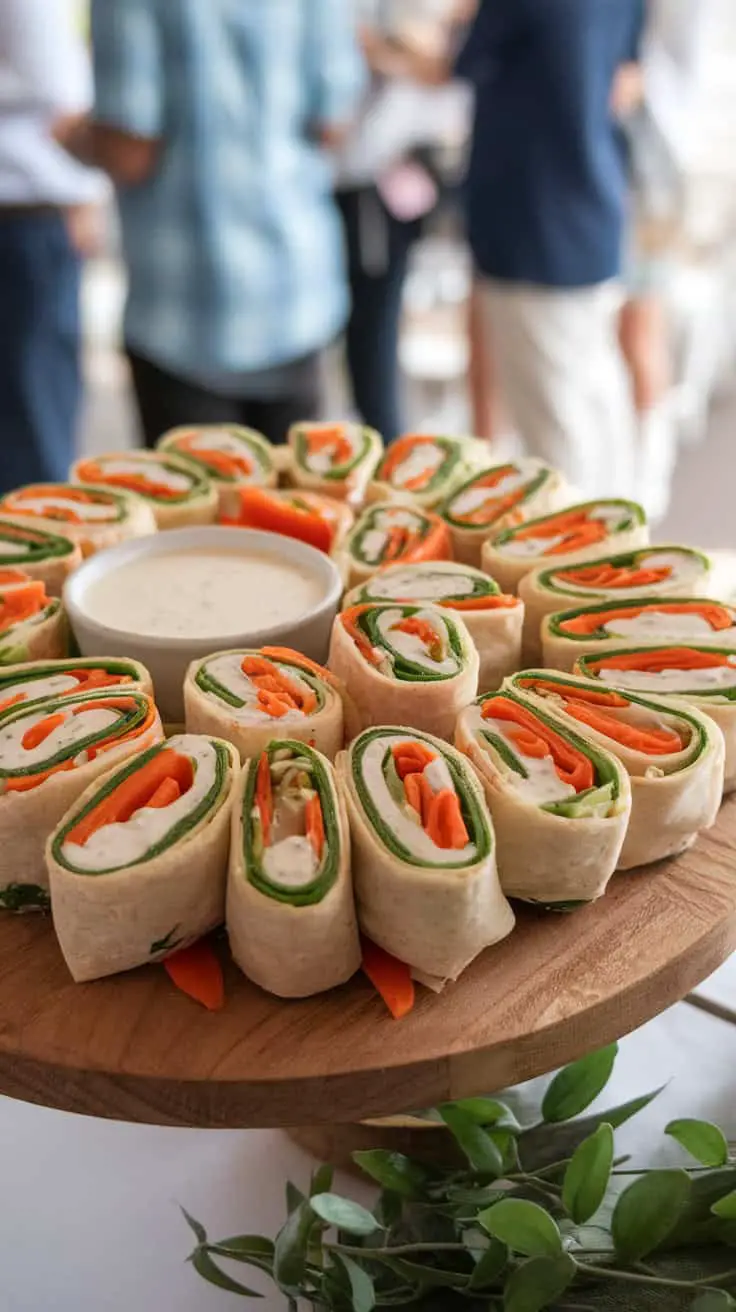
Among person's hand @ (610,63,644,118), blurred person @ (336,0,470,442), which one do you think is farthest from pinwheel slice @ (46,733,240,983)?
blurred person @ (336,0,470,442)

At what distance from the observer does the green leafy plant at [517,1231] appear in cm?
122

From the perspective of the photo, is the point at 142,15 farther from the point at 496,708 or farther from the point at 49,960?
the point at 49,960

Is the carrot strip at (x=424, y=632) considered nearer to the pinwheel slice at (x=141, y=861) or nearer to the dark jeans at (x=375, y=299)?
the pinwheel slice at (x=141, y=861)

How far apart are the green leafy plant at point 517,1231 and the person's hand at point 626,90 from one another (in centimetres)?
329

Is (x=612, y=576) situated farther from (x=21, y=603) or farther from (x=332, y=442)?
(x=21, y=603)

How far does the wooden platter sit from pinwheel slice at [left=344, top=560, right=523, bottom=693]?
44 cm

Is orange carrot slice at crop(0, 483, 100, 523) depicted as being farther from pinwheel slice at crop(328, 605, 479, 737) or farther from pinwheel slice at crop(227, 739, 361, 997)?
pinwheel slice at crop(227, 739, 361, 997)

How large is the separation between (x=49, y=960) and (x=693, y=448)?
211 inches

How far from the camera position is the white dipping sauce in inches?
69.6

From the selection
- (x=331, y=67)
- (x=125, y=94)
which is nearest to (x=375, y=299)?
(x=331, y=67)

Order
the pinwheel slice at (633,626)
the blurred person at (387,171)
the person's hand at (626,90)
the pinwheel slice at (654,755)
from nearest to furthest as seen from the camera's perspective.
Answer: the pinwheel slice at (654,755) < the pinwheel slice at (633,626) < the person's hand at (626,90) < the blurred person at (387,171)

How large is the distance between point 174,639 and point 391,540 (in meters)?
0.44

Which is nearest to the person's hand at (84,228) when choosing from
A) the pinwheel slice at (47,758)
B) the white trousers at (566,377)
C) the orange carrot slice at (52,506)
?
the white trousers at (566,377)

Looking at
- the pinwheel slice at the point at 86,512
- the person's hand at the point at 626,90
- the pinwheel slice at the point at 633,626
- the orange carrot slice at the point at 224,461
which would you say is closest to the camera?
the pinwheel slice at the point at 633,626
